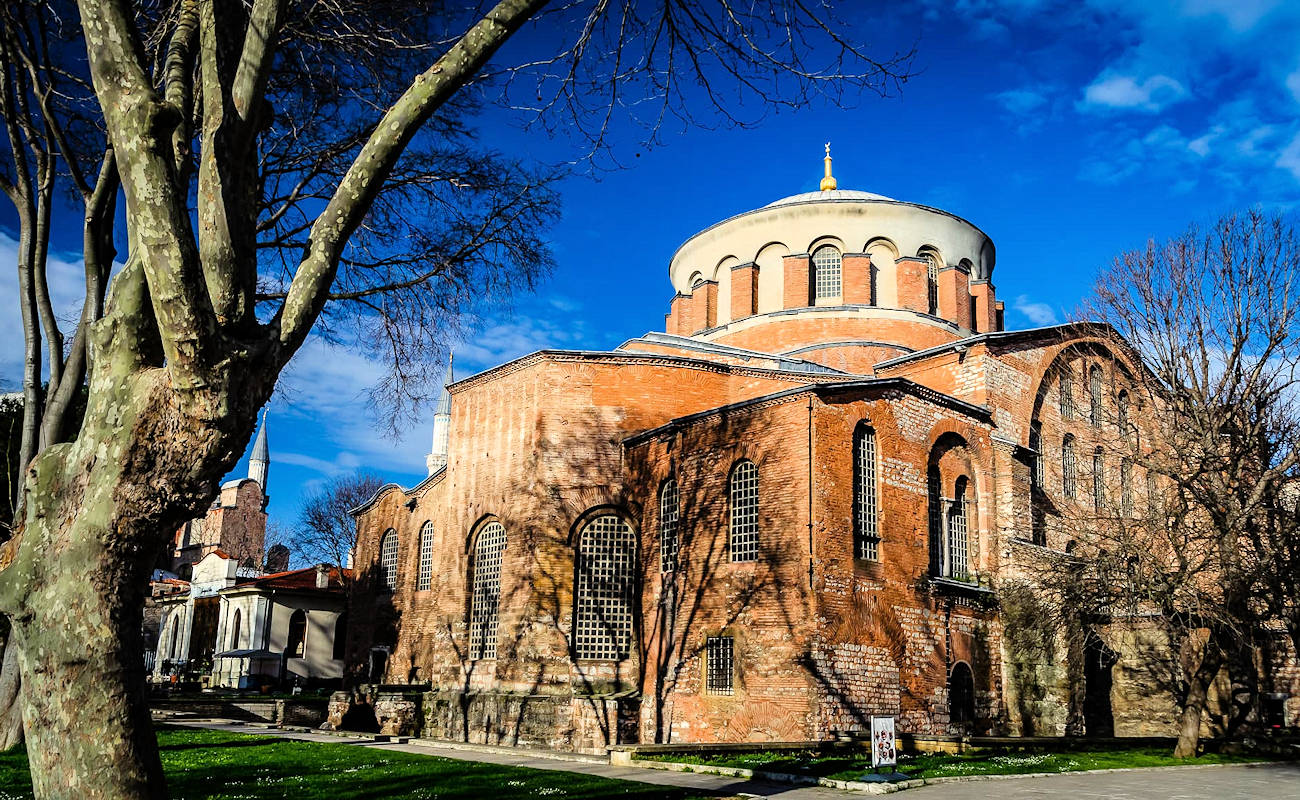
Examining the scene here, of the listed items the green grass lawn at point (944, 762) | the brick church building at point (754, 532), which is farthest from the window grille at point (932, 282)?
the green grass lawn at point (944, 762)

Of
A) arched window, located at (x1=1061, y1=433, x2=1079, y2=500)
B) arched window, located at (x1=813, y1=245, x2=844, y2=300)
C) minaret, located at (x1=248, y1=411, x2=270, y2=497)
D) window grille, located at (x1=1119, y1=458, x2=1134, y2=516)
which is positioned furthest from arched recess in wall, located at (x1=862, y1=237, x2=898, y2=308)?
minaret, located at (x1=248, y1=411, x2=270, y2=497)

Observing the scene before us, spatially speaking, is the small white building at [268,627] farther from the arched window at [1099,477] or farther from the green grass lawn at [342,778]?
the arched window at [1099,477]

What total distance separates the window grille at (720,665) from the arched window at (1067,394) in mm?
11209

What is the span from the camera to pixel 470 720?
21.7m

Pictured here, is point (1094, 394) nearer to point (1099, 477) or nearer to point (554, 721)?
point (1099, 477)

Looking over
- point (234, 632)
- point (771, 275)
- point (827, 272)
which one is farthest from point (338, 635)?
point (827, 272)

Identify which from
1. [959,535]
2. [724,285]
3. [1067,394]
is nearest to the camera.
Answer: [959,535]

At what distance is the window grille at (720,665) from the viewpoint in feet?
61.3

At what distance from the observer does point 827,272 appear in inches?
1166

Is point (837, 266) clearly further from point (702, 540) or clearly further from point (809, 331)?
point (702, 540)

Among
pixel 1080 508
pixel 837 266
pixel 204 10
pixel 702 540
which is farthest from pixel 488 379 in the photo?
pixel 204 10

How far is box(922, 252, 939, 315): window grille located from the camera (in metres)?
29.5

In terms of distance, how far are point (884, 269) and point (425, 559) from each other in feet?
50.6

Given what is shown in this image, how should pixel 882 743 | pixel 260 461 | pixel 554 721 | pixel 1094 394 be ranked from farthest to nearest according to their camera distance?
1. pixel 260 461
2. pixel 1094 394
3. pixel 554 721
4. pixel 882 743
